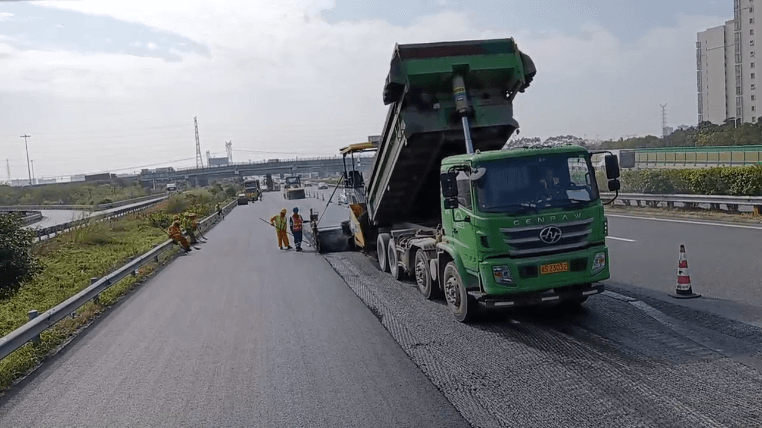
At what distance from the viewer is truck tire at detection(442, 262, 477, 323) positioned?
28.9 ft

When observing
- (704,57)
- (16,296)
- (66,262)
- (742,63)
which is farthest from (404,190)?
(704,57)

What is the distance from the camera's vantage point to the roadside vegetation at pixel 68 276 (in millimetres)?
8734

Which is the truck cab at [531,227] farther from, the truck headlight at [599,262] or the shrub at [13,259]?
the shrub at [13,259]

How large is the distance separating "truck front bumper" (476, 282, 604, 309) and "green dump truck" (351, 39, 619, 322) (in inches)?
0.5

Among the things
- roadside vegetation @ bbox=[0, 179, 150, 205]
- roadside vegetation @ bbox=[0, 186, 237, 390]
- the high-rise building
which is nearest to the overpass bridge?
roadside vegetation @ bbox=[0, 179, 150, 205]

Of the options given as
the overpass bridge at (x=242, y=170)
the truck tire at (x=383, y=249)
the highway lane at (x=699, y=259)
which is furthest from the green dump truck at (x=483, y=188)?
the overpass bridge at (x=242, y=170)

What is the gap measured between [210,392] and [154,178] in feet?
383

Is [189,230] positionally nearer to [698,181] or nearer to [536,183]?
[536,183]

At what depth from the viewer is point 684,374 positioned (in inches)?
245

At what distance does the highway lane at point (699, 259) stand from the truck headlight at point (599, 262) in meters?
1.73

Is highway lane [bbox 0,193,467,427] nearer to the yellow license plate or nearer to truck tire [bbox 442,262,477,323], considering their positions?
truck tire [bbox 442,262,477,323]

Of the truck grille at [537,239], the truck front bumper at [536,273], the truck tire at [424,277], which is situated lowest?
the truck tire at [424,277]

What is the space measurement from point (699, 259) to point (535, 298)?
6.37 m

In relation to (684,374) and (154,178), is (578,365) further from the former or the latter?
(154,178)
